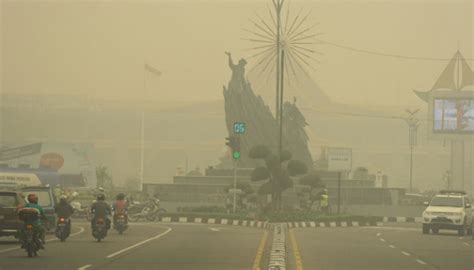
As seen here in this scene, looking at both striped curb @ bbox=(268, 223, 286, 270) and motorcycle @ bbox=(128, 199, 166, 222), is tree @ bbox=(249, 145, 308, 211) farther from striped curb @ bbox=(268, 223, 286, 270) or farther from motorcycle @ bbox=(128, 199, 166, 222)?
striped curb @ bbox=(268, 223, 286, 270)

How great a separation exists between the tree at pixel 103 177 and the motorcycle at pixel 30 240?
77.7 metres

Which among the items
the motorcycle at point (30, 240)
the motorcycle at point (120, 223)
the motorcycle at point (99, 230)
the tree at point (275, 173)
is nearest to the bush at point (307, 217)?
the tree at point (275, 173)

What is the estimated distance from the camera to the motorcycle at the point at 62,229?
101 feet

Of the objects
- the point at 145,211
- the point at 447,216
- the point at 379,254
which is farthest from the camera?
the point at 145,211

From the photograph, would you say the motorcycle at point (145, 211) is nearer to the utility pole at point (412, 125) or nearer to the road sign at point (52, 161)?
the road sign at point (52, 161)

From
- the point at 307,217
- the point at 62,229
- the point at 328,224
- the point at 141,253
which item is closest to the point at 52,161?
the point at 307,217

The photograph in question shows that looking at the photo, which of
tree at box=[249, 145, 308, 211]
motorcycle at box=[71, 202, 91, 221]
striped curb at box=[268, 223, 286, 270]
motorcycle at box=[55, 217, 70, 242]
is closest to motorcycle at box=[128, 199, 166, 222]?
motorcycle at box=[71, 202, 91, 221]

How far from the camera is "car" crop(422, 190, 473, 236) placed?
41844 mm

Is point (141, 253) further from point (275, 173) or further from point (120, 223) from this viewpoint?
point (275, 173)

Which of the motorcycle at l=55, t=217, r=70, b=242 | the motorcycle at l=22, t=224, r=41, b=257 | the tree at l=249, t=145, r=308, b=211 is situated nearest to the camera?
the motorcycle at l=22, t=224, r=41, b=257

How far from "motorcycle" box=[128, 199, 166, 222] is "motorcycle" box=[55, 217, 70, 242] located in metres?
20.4

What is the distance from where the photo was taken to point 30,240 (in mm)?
23188

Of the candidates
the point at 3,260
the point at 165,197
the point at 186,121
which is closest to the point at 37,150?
the point at 186,121

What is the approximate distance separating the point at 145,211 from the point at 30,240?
2882 cm
